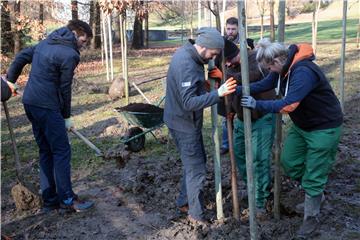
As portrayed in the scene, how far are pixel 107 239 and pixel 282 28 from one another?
2.43 meters

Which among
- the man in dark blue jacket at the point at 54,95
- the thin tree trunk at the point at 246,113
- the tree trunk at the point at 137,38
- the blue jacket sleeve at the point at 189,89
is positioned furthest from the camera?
the tree trunk at the point at 137,38

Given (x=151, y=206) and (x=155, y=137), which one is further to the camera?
Answer: (x=155, y=137)

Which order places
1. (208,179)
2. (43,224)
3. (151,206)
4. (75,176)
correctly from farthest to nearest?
(75,176) < (208,179) < (151,206) < (43,224)

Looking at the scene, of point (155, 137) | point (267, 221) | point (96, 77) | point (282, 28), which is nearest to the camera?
point (282, 28)

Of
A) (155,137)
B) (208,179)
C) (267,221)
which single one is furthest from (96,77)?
(267,221)

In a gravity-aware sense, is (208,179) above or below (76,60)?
below

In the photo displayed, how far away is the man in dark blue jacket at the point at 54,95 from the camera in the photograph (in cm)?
428

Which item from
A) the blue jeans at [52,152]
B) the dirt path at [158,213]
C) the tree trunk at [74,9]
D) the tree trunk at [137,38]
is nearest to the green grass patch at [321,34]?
the tree trunk at [137,38]

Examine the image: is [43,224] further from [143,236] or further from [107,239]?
[143,236]

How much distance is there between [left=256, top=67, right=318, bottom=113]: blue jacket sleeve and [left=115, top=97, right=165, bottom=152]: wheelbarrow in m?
3.48

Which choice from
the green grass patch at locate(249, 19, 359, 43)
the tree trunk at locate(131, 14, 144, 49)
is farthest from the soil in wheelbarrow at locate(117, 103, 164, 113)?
the tree trunk at locate(131, 14, 144, 49)

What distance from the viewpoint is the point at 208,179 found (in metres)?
5.14

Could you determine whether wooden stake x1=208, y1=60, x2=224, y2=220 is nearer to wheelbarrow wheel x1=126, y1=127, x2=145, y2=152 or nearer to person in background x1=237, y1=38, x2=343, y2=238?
person in background x1=237, y1=38, x2=343, y2=238

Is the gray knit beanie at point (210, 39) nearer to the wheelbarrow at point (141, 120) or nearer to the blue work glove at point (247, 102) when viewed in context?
the blue work glove at point (247, 102)
